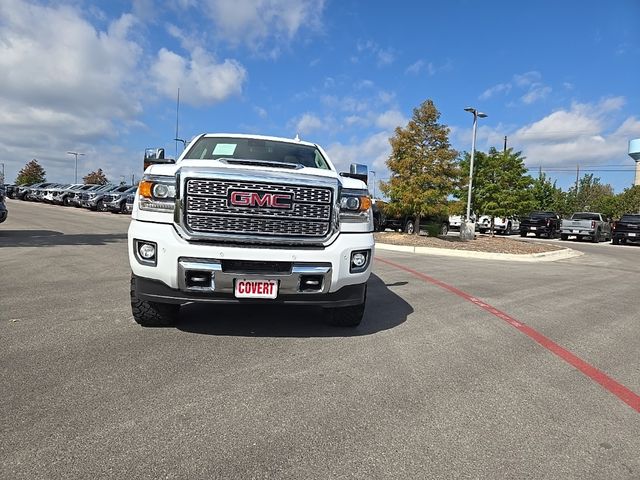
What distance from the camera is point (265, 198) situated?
4277 mm

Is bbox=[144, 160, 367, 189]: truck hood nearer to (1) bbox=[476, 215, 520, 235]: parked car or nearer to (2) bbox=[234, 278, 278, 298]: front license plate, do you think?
(2) bbox=[234, 278, 278, 298]: front license plate

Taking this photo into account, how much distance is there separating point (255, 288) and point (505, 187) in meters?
20.0

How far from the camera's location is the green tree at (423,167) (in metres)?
19.2

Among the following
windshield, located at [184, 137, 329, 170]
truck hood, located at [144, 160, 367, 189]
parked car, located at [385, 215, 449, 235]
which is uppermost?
windshield, located at [184, 137, 329, 170]

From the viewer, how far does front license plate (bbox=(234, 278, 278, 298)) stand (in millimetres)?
4160

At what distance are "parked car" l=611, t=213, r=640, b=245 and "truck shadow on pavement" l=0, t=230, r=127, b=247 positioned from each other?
26807mm

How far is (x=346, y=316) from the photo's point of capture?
16.4ft

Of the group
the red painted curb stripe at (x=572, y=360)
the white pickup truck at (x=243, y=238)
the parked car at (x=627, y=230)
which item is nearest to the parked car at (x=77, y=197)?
the red painted curb stripe at (x=572, y=360)

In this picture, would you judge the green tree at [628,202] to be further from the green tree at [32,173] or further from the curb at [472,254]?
the green tree at [32,173]

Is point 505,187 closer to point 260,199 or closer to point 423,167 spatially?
point 423,167

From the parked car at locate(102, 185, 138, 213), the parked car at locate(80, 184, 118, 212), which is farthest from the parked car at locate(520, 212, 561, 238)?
the parked car at locate(80, 184, 118, 212)

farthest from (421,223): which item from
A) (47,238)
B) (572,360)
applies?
(572,360)

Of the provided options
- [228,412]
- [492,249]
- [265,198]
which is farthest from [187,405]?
[492,249]

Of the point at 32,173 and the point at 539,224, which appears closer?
the point at 539,224
